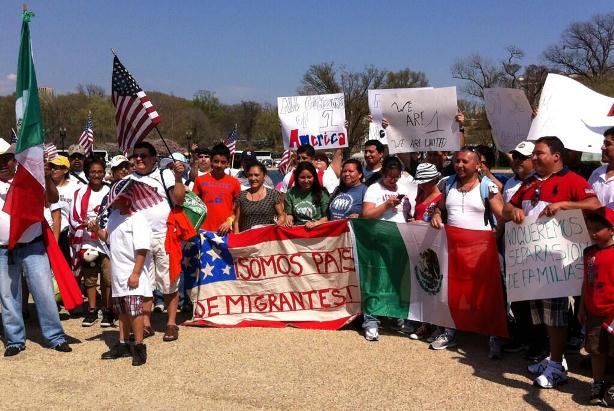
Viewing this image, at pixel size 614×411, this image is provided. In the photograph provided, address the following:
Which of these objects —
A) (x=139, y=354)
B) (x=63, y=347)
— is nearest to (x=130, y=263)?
(x=139, y=354)

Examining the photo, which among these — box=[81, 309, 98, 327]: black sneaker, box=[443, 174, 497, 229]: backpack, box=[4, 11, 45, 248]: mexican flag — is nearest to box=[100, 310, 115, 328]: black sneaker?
box=[81, 309, 98, 327]: black sneaker

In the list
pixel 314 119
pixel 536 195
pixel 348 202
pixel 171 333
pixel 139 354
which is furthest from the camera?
pixel 314 119

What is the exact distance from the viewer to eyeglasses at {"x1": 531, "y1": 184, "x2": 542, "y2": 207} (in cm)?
495

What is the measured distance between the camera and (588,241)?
187 inches

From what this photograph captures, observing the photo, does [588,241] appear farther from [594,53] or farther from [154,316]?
Result: [594,53]

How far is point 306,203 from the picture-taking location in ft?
22.9

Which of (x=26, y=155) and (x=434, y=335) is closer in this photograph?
(x=26, y=155)

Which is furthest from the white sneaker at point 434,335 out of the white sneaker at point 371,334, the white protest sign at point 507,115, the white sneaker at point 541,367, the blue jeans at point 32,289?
the blue jeans at point 32,289

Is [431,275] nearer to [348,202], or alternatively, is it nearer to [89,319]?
[348,202]

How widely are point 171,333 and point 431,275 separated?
2.71 meters

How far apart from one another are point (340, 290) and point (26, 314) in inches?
154

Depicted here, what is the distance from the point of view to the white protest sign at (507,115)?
7.37 m

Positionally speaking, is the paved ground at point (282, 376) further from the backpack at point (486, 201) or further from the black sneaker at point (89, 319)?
the backpack at point (486, 201)

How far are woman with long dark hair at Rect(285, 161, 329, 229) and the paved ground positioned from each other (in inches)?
50.8
